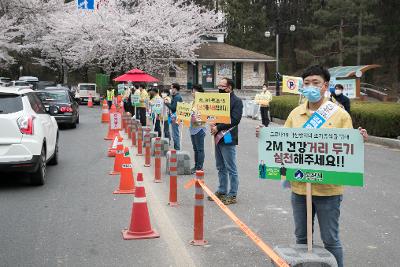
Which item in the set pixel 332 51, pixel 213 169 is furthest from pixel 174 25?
pixel 213 169

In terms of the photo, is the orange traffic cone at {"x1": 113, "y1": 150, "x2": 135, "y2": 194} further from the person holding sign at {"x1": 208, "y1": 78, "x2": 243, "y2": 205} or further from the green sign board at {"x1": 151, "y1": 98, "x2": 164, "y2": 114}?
the green sign board at {"x1": 151, "y1": 98, "x2": 164, "y2": 114}

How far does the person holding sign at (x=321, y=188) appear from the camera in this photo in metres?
4.42

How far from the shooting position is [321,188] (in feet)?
14.5

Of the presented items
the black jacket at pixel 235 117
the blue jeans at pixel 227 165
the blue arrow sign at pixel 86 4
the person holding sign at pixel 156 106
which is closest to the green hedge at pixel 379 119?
the person holding sign at pixel 156 106

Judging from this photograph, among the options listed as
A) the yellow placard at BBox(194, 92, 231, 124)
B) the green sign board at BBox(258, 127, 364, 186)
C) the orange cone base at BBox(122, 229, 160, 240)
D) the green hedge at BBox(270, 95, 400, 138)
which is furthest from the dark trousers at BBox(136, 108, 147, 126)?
the green sign board at BBox(258, 127, 364, 186)

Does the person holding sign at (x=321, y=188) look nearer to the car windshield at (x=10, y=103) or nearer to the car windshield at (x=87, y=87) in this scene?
the car windshield at (x=10, y=103)

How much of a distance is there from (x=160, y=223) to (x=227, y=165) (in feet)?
5.31

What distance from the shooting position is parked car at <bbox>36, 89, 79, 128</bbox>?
70.7 feet

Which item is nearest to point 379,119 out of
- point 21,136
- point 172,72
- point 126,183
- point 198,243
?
point 126,183

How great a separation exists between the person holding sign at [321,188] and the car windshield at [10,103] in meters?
6.22

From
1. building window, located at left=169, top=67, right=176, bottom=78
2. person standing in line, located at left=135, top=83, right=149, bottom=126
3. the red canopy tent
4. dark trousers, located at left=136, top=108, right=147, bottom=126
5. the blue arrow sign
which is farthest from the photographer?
building window, located at left=169, top=67, right=176, bottom=78

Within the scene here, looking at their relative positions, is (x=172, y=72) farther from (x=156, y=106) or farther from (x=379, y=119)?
(x=156, y=106)

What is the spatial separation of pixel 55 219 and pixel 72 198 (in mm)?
1406

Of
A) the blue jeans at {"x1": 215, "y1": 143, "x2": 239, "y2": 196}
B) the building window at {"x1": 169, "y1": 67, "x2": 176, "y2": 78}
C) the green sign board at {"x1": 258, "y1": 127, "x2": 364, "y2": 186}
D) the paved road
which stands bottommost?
the paved road
